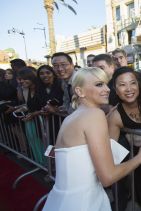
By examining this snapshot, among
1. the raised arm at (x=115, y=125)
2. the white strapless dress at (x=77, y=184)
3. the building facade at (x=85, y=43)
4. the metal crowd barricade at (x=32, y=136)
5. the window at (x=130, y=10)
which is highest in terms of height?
the window at (x=130, y=10)

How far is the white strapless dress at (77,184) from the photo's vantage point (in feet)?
5.90

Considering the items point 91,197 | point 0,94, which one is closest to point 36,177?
point 0,94

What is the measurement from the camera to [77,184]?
1834mm

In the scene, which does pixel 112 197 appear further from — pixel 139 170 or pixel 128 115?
pixel 128 115

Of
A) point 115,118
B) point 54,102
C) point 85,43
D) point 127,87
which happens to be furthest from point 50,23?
point 115,118

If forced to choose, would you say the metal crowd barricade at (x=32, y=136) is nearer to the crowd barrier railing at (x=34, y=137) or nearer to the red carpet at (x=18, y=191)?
the crowd barrier railing at (x=34, y=137)

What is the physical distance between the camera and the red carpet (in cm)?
344

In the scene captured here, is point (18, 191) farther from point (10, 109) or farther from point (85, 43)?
point (85, 43)

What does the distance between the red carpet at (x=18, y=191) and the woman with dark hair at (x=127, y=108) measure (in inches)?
59.2

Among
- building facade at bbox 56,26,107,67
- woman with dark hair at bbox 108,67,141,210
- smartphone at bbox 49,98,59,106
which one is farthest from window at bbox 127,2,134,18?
woman with dark hair at bbox 108,67,141,210

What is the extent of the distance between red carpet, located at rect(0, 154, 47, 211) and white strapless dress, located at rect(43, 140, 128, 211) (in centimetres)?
167

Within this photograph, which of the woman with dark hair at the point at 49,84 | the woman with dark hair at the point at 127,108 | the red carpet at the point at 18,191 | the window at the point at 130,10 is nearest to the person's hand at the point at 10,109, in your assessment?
the woman with dark hair at the point at 49,84

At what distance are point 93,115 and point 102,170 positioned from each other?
0.35 metres

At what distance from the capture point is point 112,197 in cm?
308
